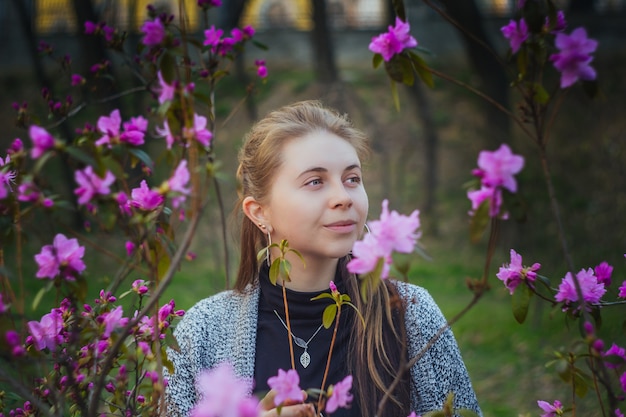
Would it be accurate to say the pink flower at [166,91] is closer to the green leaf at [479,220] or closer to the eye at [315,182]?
the green leaf at [479,220]

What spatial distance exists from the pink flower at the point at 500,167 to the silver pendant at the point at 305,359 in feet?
3.73

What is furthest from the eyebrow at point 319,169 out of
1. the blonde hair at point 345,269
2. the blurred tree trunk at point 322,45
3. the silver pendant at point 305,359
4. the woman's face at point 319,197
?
the blurred tree trunk at point 322,45

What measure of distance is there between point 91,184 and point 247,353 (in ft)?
3.60

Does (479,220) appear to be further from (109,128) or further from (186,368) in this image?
(186,368)

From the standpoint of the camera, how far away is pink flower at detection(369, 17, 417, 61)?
152cm

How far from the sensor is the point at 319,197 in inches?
83.3

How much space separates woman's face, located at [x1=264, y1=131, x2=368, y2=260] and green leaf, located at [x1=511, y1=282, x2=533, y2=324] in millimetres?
584

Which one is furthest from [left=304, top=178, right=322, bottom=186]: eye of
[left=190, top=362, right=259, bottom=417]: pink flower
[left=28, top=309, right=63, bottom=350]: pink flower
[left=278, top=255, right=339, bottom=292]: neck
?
[left=190, top=362, right=259, bottom=417]: pink flower

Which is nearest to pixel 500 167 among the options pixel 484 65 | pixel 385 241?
pixel 385 241

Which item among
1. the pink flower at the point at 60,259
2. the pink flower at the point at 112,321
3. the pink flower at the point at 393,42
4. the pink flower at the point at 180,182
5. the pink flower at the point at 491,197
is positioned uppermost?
the pink flower at the point at 393,42

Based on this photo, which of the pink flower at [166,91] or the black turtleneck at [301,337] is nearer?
the pink flower at [166,91]

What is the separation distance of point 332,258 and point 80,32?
20.1ft

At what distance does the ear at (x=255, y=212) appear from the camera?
2.35 meters

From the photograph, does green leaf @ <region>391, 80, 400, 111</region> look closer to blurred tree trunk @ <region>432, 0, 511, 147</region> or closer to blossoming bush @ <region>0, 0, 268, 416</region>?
blossoming bush @ <region>0, 0, 268, 416</region>
